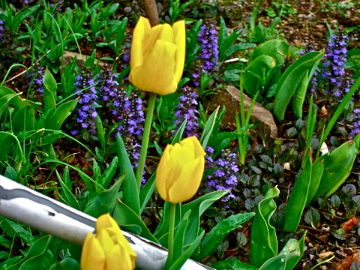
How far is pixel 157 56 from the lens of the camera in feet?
5.11

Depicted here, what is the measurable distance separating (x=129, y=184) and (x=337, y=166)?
1000mm

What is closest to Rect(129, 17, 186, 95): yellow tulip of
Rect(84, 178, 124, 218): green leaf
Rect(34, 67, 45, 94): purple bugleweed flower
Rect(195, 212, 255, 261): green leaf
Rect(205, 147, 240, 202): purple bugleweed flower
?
Rect(84, 178, 124, 218): green leaf

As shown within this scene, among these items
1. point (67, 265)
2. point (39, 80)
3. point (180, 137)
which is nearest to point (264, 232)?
point (180, 137)

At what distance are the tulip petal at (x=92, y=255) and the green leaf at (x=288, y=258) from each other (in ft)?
2.21

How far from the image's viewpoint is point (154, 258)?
5.49ft

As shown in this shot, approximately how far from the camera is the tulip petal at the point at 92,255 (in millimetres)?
1323

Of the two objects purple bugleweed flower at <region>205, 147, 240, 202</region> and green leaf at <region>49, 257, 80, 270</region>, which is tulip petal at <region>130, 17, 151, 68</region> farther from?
purple bugleweed flower at <region>205, 147, 240, 202</region>

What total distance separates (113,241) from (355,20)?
10.5ft

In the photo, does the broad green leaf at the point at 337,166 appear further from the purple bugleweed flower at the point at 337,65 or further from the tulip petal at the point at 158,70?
the tulip petal at the point at 158,70

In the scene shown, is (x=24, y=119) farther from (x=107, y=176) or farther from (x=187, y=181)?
(x=187, y=181)

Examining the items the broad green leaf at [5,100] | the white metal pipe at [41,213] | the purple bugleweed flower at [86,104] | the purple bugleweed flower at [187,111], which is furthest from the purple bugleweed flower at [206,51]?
the white metal pipe at [41,213]

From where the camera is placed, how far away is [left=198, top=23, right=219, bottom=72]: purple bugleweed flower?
10.6 feet

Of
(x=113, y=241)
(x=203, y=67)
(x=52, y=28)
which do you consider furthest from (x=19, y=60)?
(x=113, y=241)

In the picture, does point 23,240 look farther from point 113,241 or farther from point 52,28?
point 52,28
